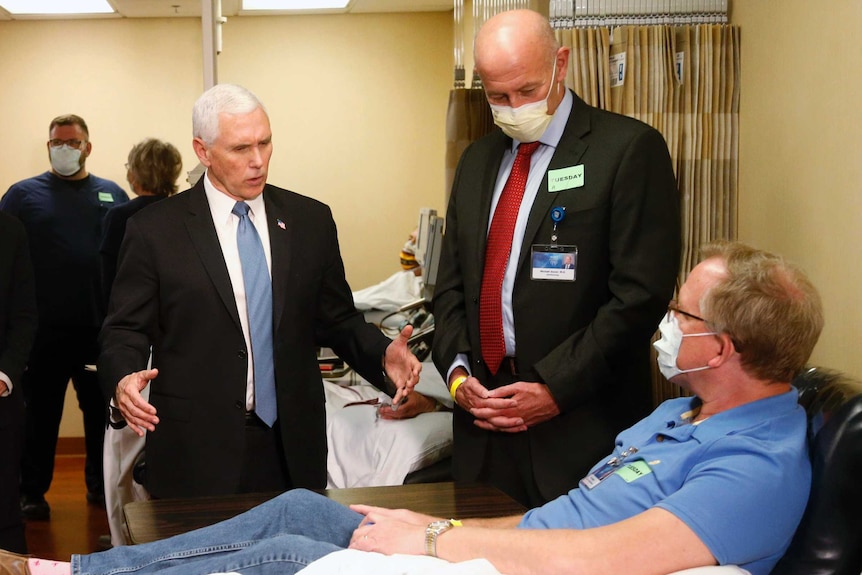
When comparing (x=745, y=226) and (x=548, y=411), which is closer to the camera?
(x=548, y=411)

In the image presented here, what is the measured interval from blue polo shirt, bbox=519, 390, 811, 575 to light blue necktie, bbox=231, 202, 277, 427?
2.78 ft

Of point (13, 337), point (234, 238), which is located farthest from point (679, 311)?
point (13, 337)

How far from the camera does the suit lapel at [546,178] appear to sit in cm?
248

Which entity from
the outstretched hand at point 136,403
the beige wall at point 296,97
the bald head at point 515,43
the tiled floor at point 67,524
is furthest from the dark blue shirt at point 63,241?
the bald head at point 515,43

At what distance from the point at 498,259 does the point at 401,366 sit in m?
0.38

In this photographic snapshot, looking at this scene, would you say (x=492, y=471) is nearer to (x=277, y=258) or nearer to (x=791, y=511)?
(x=277, y=258)

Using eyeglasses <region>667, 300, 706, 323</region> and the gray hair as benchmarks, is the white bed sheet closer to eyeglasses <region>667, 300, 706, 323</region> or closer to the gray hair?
the gray hair

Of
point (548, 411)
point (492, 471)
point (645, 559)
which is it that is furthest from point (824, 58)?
point (645, 559)

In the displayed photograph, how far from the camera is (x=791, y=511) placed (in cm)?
170

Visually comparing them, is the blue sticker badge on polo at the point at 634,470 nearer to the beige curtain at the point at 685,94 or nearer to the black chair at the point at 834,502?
the black chair at the point at 834,502

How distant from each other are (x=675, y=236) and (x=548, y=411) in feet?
1.83

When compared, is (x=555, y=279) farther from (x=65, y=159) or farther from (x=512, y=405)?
(x=65, y=159)

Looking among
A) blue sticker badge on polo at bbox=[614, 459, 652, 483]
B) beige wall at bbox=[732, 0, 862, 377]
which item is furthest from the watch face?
beige wall at bbox=[732, 0, 862, 377]

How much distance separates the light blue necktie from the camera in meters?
2.48
